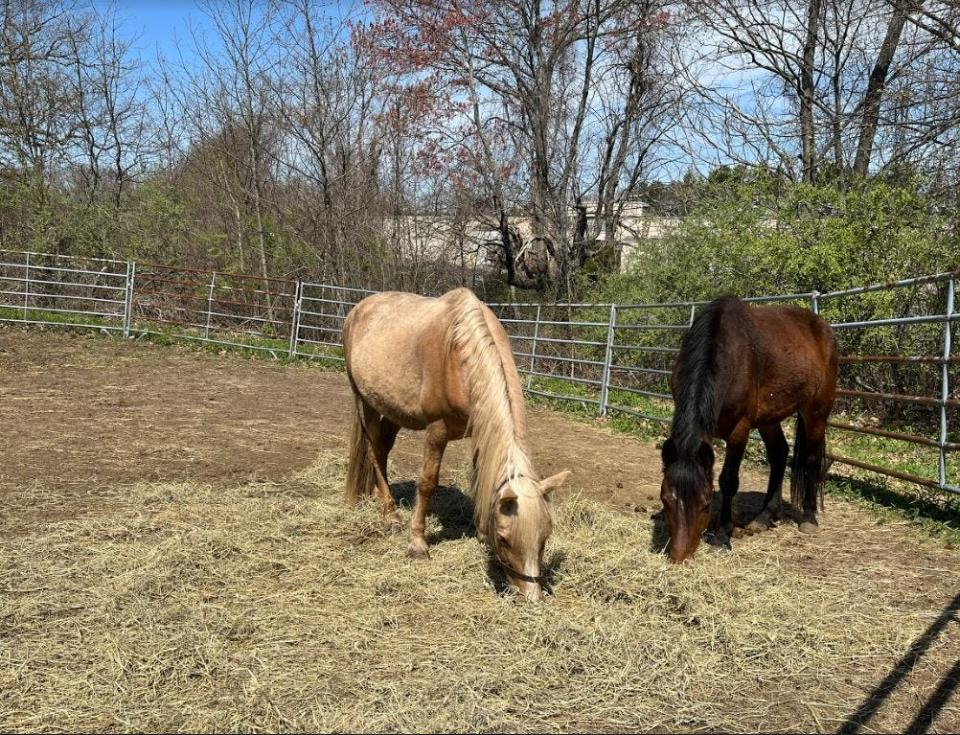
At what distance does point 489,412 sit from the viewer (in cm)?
350

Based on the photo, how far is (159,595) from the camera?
315cm

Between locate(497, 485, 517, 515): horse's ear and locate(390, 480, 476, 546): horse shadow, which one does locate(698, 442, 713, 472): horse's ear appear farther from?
locate(390, 480, 476, 546): horse shadow

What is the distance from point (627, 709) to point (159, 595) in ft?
7.06

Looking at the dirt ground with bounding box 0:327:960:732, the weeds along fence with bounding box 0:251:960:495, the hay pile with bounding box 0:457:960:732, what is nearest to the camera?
the hay pile with bounding box 0:457:960:732

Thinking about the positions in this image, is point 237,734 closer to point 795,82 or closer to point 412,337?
point 412,337

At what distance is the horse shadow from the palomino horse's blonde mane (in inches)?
38.4

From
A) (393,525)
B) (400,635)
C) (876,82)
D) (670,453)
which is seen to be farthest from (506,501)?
(876,82)

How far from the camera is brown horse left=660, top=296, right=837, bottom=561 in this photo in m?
3.52

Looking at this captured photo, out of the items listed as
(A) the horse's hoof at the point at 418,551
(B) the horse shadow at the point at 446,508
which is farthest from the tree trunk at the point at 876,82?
(A) the horse's hoof at the point at 418,551

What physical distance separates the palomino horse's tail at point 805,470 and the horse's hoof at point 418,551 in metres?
2.73

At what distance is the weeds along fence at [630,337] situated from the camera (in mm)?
5977

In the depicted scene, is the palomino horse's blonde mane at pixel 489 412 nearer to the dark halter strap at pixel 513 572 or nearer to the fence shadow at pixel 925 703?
the dark halter strap at pixel 513 572

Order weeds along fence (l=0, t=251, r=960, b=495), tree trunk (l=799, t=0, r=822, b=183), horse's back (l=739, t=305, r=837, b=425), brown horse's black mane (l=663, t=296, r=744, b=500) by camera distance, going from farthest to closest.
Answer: tree trunk (l=799, t=0, r=822, b=183) < weeds along fence (l=0, t=251, r=960, b=495) < horse's back (l=739, t=305, r=837, b=425) < brown horse's black mane (l=663, t=296, r=744, b=500)

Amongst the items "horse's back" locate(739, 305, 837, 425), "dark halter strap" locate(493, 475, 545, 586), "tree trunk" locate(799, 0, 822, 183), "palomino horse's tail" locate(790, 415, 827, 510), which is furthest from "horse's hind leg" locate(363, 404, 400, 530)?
"tree trunk" locate(799, 0, 822, 183)
